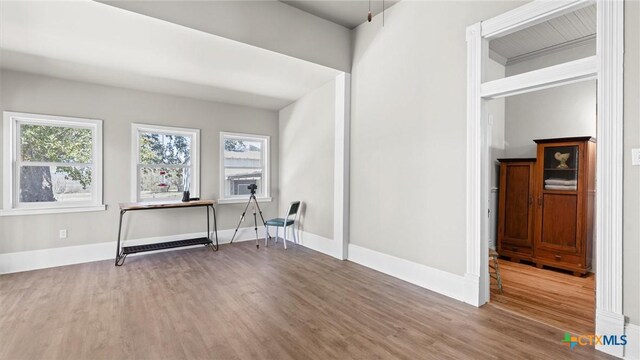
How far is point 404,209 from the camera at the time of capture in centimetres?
350

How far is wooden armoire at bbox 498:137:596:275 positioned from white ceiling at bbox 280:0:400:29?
2.92m

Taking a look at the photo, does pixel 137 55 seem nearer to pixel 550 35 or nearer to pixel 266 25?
pixel 266 25

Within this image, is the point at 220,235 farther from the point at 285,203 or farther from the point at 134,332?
the point at 134,332

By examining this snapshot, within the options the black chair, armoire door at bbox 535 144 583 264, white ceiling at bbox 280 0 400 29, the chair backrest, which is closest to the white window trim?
the black chair

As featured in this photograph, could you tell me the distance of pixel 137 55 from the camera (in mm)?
3414

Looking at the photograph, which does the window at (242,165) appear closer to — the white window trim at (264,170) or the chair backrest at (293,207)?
the white window trim at (264,170)

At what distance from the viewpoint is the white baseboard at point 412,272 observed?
116 inches

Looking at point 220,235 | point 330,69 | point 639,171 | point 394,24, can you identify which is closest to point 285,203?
point 220,235

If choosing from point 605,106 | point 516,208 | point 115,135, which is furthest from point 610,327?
point 115,135

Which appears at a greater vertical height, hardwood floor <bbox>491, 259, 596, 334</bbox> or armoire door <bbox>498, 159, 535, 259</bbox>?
armoire door <bbox>498, 159, 535, 259</bbox>

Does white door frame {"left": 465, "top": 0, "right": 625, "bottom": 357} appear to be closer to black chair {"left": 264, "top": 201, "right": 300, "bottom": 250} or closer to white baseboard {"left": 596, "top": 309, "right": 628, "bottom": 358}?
white baseboard {"left": 596, "top": 309, "right": 628, "bottom": 358}

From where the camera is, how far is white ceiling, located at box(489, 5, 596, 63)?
11.4ft

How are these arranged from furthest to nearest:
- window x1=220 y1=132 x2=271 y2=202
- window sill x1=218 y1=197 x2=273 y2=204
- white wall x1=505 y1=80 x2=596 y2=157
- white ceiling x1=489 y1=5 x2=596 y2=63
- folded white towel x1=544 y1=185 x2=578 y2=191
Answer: window x1=220 y1=132 x2=271 y2=202
window sill x1=218 y1=197 x2=273 y2=204
white wall x1=505 y1=80 x2=596 y2=157
folded white towel x1=544 y1=185 x2=578 y2=191
white ceiling x1=489 y1=5 x2=596 y2=63

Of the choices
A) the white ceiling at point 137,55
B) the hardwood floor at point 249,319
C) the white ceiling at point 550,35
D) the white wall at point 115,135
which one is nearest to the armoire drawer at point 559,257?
the hardwood floor at point 249,319
